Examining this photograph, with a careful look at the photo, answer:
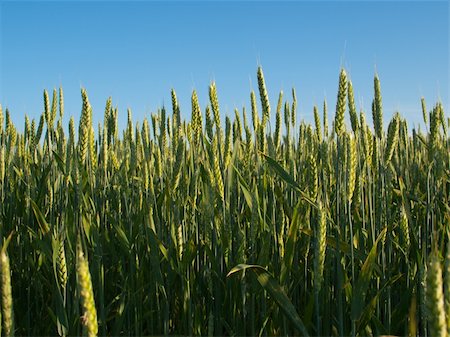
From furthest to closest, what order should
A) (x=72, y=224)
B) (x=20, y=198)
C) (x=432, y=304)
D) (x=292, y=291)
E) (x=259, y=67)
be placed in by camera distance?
(x=20, y=198)
(x=259, y=67)
(x=292, y=291)
(x=72, y=224)
(x=432, y=304)

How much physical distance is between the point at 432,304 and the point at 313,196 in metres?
1.14

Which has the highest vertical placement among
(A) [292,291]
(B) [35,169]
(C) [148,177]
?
(B) [35,169]

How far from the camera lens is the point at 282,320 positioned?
160cm

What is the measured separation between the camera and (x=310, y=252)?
204 cm

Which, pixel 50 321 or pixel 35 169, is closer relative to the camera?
pixel 50 321

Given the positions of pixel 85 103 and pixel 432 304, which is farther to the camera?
pixel 85 103

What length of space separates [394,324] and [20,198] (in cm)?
165

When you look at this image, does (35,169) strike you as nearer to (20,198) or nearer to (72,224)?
(20,198)

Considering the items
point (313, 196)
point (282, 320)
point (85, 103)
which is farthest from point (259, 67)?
point (282, 320)

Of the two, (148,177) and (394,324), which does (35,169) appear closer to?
(148,177)

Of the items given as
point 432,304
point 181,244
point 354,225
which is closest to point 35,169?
point 181,244

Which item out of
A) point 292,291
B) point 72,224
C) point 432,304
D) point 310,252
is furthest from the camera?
point 310,252

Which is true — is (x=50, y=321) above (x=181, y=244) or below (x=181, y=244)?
below

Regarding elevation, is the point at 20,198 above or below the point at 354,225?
above
